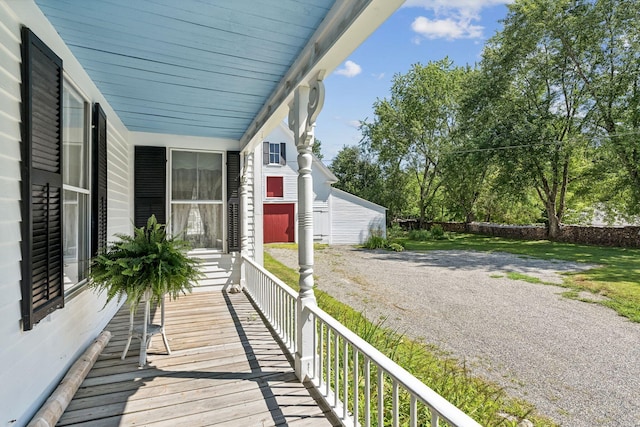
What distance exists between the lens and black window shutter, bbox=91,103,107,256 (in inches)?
125

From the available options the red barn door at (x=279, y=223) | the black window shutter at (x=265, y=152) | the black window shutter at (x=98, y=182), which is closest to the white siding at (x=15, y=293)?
the black window shutter at (x=98, y=182)

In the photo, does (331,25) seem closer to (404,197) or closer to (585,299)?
(585,299)

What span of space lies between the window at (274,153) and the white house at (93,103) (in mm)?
10631

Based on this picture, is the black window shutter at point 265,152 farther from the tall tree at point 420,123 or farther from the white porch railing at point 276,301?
the white porch railing at point 276,301

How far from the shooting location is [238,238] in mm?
5582

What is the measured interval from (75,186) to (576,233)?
17386 mm

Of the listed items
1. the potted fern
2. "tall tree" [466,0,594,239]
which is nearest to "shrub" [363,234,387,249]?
"tall tree" [466,0,594,239]

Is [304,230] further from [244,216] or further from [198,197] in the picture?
[198,197]

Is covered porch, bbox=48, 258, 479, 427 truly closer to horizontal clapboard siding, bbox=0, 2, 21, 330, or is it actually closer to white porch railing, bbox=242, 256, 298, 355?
white porch railing, bbox=242, 256, 298, 355

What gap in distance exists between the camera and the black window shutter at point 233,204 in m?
5.54

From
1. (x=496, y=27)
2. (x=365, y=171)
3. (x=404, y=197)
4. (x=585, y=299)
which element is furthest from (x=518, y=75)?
(x=365, y=171)

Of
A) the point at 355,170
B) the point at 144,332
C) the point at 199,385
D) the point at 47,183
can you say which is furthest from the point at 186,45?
the point at 355,170

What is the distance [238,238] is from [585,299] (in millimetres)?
6570

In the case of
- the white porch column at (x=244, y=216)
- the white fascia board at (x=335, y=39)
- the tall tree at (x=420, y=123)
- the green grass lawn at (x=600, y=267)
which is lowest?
the green grass lawn at (x=600, y=267)
